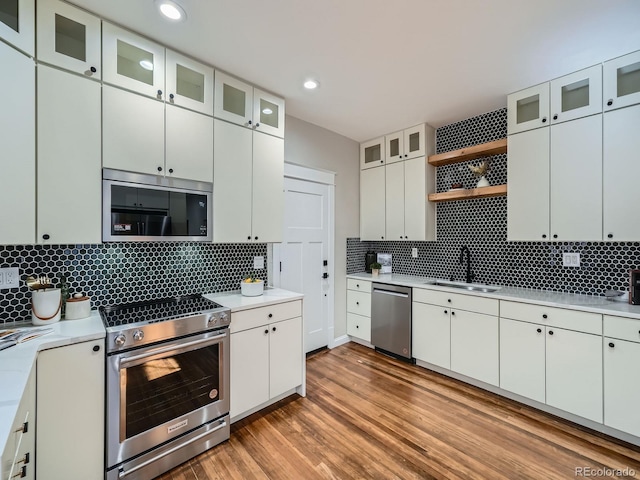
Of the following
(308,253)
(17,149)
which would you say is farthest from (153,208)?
(308,253)

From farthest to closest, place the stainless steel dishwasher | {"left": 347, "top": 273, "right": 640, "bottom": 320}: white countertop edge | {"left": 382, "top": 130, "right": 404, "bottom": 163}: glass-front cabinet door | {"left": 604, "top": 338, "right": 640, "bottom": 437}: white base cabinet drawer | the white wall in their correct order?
1. {"left": 382, "top": 130, "right": 404, "bottom": 163}: glass-front cabinet door
2. the white wall
3. the stainless steel dishwasher
4. {"left": 347, "top": 273, "right": 640, "bottom": 320}: white countertop edge
5. {"left": 604, "top": 338, "right": 640, "bottom": 437}: white base cabinet drawer

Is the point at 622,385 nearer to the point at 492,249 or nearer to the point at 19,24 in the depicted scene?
the point at 492,249

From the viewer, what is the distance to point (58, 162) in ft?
5.32

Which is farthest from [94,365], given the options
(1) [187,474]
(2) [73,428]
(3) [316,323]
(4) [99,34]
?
(3) [316,323]

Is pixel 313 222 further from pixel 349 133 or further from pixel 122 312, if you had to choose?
pixel 122 312

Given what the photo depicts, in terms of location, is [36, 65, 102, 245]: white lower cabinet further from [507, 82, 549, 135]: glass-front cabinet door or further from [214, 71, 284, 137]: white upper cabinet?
[507, 82, 549, 135]: glass-front cabinet door

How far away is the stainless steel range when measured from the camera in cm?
160

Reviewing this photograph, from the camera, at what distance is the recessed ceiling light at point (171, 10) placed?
1.65 meters

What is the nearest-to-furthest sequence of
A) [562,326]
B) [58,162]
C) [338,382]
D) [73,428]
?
[73,428] < [58,162] < [562,326] < [338,382]

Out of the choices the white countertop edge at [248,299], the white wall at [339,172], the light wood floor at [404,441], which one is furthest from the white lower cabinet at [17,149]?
the white wall at [339,172]

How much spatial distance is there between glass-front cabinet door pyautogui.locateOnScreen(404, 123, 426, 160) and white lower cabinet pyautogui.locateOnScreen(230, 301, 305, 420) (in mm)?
2306

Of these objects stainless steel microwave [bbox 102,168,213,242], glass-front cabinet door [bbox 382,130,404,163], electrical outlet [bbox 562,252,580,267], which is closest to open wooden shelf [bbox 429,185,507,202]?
glass-front cabinet door [bbox 382,130,404,163]

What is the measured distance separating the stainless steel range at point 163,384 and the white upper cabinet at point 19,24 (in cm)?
157

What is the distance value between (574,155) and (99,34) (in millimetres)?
3636
